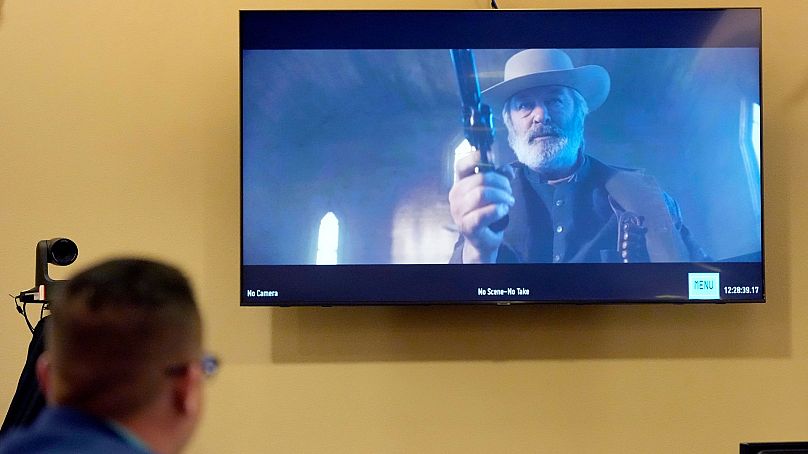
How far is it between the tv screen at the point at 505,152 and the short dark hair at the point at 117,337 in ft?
6.21

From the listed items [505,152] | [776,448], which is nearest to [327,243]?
[505,152]

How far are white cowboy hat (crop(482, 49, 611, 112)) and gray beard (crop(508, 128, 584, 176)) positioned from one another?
142 millimetres

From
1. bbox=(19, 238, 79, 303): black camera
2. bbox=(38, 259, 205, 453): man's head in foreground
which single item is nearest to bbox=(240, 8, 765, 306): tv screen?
bbox=(19, 238, 79, 303): black camera

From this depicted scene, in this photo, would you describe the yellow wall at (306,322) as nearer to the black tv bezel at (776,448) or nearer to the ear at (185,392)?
the black tv bezel at (776,448)

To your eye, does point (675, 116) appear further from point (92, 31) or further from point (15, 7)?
point (15, 7)

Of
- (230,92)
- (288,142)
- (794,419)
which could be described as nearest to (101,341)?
(288,142)

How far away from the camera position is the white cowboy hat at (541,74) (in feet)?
10.5

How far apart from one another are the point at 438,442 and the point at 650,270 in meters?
0.95

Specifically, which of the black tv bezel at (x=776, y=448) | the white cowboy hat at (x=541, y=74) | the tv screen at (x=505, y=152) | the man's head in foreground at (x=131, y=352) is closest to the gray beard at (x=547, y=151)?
the tv screen at (x=505, y=152)

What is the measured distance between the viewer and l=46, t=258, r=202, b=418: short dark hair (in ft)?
4.02

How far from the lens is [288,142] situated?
320 cm

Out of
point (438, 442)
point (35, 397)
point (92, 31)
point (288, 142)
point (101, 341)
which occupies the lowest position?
point (438, 442)

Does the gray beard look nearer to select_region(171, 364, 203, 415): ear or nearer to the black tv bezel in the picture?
the black tv bezel

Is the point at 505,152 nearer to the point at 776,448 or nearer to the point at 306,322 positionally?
the point at 306,322
